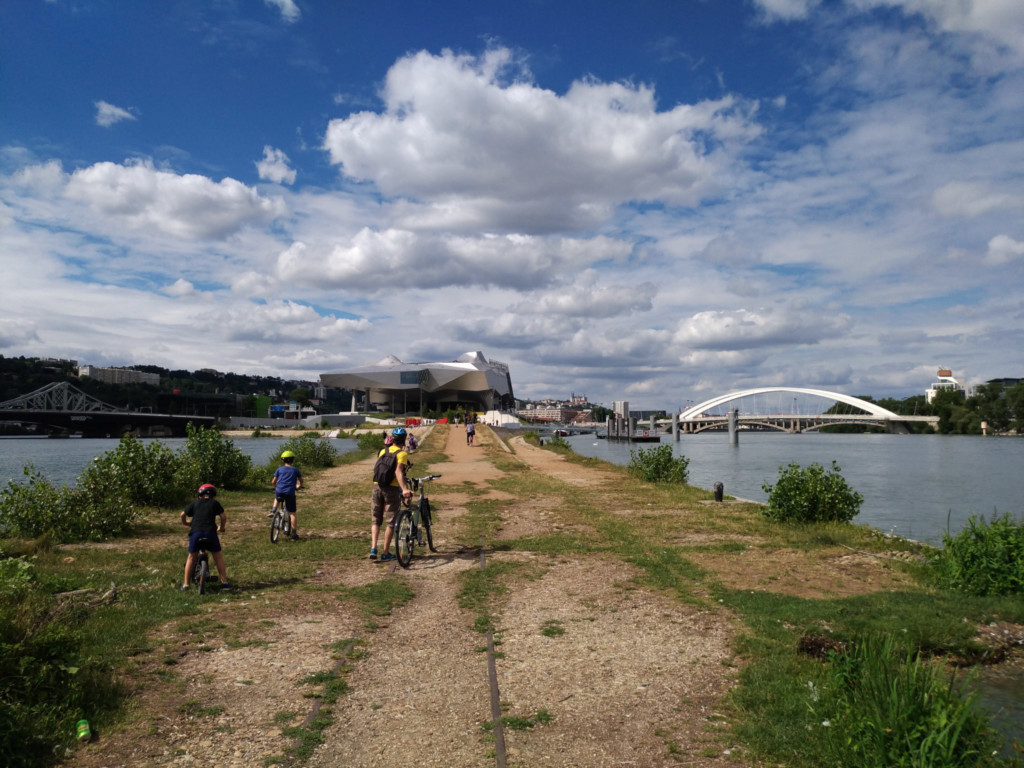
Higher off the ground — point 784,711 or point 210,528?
point 210,528

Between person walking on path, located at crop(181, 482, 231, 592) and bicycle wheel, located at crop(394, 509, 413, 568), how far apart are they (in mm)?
2490

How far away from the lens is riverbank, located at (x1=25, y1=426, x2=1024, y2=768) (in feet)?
15.0

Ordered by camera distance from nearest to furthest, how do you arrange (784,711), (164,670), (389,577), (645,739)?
(645,739) → (784,711) → (164,670) → (389,577)

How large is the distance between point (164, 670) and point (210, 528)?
9.35ft

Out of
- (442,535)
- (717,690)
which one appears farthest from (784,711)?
(442,535)

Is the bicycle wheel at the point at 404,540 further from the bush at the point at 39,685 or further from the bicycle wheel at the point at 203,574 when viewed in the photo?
the bush at the point at 39,685

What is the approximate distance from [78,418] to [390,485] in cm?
11703

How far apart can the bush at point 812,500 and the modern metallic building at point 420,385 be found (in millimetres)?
113321

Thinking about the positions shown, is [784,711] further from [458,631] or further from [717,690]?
[458,631]

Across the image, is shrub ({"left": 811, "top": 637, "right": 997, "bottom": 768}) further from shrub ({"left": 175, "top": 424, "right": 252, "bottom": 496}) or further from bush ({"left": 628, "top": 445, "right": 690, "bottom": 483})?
bush ({"left": 628, "top": 445, "right": 690, "bottom": 483})

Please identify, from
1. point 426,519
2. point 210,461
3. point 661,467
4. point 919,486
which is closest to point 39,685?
point 426,519

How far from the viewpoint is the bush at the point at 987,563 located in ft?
28.5

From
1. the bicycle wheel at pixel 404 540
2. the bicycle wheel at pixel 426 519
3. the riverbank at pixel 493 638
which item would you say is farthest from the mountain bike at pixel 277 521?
the bicycle wheel at pixel 404 540

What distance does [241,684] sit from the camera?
17.9 feet
